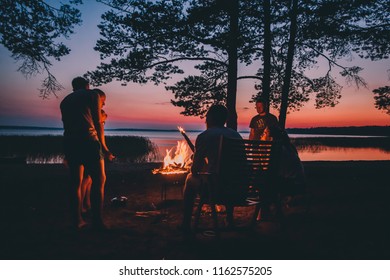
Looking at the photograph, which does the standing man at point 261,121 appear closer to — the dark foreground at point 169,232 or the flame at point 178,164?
the flame at point 178,164

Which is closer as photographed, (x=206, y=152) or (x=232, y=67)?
(x=206, y=152)

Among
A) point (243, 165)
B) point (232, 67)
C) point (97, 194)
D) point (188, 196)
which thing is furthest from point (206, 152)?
point (232, 67)

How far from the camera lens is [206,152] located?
363 cm

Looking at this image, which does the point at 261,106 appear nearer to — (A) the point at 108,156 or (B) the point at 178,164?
(B) the point at 178,164

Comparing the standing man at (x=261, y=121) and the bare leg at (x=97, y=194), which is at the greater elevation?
the standing man at (x=261, y=121)

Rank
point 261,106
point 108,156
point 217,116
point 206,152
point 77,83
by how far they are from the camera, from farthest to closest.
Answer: point 261,106 < point 77,83 < point 108,156 < point 217,116 < point 206,152

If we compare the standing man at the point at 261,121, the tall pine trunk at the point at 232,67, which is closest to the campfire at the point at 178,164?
the standing man at the point at 261,121

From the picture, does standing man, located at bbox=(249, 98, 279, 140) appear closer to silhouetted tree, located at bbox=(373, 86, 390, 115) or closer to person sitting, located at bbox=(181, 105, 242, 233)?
person sitting, located at bbox=(181, 105, 242, 233)

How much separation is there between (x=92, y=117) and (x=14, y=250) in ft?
6.22

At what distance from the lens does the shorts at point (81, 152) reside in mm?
4078

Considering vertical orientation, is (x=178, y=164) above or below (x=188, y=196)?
above

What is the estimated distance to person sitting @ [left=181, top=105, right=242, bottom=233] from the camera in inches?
142

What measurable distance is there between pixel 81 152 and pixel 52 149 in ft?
62.6

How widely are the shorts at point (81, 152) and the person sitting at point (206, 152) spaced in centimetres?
140
